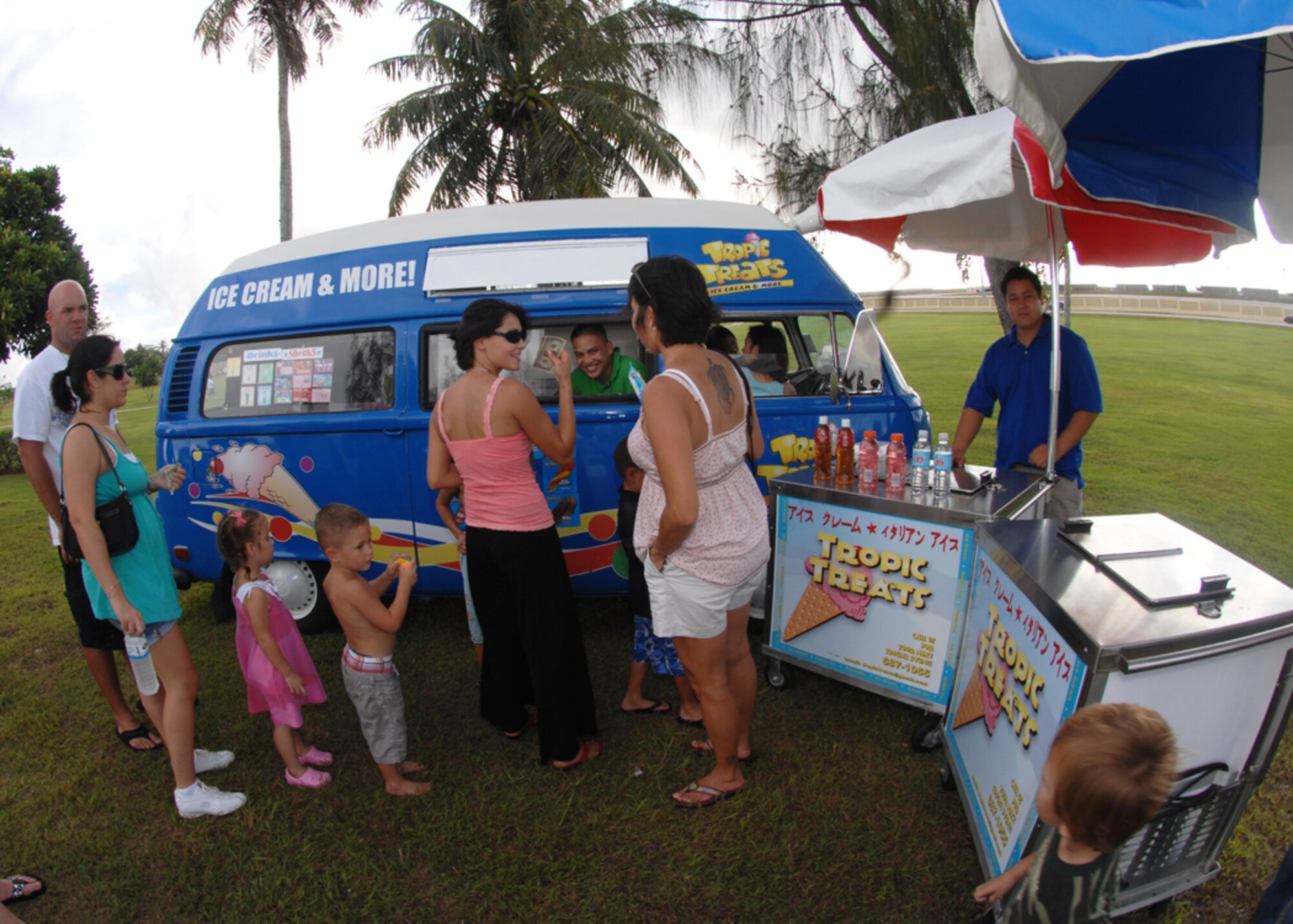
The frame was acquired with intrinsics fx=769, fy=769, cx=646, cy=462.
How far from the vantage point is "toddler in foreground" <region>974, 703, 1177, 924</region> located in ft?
5.41

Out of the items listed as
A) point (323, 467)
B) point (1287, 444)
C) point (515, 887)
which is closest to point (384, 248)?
point (323, 467)

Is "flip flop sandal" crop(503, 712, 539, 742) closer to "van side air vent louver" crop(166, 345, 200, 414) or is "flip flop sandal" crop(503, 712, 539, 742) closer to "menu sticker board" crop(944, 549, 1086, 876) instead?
"menu sticker board" crop(944, 549, 1086, 876)

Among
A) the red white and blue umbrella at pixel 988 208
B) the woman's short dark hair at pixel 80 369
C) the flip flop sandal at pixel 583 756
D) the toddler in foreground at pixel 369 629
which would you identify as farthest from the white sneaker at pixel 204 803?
the red white and blue umbrella at pixel 988 208

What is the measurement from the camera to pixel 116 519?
282 centimetres

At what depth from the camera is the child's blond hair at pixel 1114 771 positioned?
165cm

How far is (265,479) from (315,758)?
195 cm

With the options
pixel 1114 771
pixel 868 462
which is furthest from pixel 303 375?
pixel 1114 771

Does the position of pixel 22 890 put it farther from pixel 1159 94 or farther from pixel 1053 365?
pixel 1159 94

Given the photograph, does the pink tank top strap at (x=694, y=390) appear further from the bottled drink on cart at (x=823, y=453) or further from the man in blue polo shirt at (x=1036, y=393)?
the man in blue polo shirt at (x=1036, y=393)

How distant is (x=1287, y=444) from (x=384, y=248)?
1295 centimetres

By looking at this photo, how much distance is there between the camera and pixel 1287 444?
11.3m

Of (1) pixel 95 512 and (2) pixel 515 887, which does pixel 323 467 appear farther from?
(2) pixel 515 887

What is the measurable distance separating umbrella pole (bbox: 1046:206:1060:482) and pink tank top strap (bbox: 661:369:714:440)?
1.70m

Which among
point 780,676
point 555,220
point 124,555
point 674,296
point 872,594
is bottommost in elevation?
point 780,676
